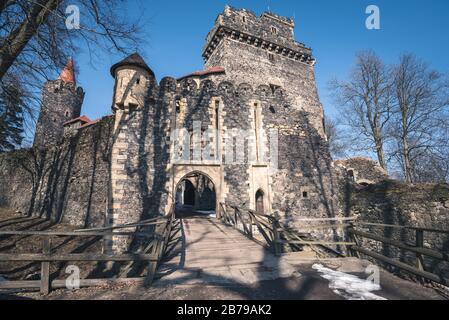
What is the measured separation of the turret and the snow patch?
9.76 meters

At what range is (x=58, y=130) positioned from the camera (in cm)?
2847

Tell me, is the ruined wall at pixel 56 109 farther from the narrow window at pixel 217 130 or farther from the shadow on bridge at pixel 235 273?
the shadow on bridge at pixel 235 273

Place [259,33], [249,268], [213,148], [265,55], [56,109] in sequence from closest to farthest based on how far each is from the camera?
[249,268] < [213,148] < [259,33] < [265,55] < [56,109]

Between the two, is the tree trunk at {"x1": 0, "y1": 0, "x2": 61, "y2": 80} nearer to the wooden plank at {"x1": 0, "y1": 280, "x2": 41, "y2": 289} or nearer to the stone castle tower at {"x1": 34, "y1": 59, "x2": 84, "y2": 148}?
the wooden plank at {"x1": 0, "y1": 280, "x2": 41, "y2": 289}

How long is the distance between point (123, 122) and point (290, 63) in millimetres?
21812

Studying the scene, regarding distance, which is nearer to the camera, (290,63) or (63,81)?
(290,63)

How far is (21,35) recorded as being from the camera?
20.5ft

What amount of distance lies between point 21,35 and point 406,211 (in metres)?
14.5

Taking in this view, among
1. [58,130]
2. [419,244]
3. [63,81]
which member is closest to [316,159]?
[419,244]

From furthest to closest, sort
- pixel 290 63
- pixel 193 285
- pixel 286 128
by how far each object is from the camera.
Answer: pixel 290 63, pixel 286 128, pixel 193 285

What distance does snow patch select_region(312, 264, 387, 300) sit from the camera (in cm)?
347

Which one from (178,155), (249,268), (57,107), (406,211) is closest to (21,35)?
(178,155)

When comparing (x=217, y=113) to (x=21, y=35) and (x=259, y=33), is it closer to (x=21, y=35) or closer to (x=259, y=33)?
(x=21, y=35)
